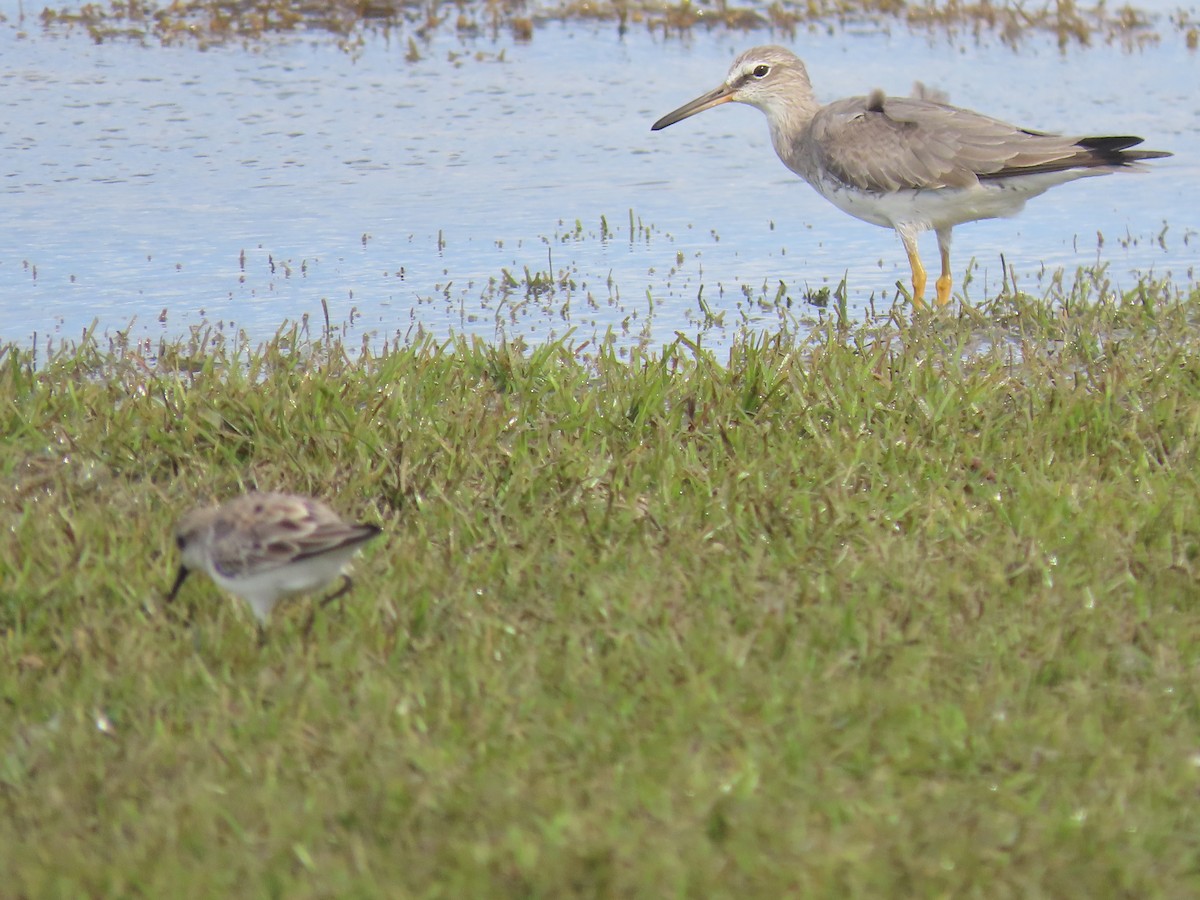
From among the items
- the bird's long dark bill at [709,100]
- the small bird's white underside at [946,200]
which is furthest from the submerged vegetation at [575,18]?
the small bird's white underside at [946,200]

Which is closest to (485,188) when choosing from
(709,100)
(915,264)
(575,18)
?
(709,100)

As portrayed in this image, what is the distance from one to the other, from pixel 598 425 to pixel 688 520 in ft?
3.02

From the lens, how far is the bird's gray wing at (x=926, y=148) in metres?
8.26

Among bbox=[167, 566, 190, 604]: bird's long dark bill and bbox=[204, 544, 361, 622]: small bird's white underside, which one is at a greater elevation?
bbox=[204, 544, 361, 622]: small bird's white underside

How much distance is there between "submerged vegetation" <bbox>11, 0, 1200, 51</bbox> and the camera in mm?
15397

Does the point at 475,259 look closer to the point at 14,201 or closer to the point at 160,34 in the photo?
the point at 14,201

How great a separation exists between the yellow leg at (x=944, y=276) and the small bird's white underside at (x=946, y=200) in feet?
0.27

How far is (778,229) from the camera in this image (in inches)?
410

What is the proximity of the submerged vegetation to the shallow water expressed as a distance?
44cm

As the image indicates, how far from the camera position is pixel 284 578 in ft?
14.4

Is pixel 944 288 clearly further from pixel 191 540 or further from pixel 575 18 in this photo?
pixel 575 18

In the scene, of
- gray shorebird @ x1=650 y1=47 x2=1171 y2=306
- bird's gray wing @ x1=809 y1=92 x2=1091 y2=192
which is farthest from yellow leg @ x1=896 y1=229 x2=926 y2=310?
bird's gray wing @ x1=809 y1=92 x2=1091 y2=192

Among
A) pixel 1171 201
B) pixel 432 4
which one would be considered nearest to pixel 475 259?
pixel 1171 201

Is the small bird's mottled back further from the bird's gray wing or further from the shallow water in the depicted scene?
the bird's gray wing
